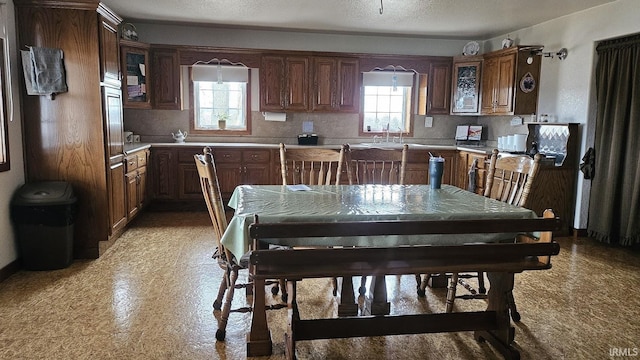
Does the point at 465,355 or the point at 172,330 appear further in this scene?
the point at 172,330

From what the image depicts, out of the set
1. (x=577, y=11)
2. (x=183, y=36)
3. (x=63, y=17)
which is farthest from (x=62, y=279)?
(x=577, y=11)

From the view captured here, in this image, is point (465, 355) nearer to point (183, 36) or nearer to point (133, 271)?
point (133, 271)

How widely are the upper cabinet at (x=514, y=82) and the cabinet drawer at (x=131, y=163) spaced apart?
429 cm

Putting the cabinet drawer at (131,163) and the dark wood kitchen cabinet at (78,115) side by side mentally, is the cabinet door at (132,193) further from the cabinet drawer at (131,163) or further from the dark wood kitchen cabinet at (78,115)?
the dark wood kitchen cabinet at (78,115)

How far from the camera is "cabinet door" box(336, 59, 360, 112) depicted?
6.16 m

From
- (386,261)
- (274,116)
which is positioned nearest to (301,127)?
(274,116)

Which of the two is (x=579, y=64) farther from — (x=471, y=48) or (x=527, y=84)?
(x=471, y=48)

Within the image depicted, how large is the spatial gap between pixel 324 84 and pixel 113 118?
286cm

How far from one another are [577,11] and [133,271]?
497 cm

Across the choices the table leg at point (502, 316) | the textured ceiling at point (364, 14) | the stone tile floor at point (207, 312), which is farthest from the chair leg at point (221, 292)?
the textured ceiling at point (364, 14)

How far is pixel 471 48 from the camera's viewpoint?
6320 mm

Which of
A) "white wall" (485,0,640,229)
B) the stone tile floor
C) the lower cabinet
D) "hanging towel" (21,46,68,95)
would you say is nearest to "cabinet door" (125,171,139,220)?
the lower cabinet

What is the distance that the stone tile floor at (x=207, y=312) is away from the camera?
2.43 metres

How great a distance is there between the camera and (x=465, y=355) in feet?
7.93
